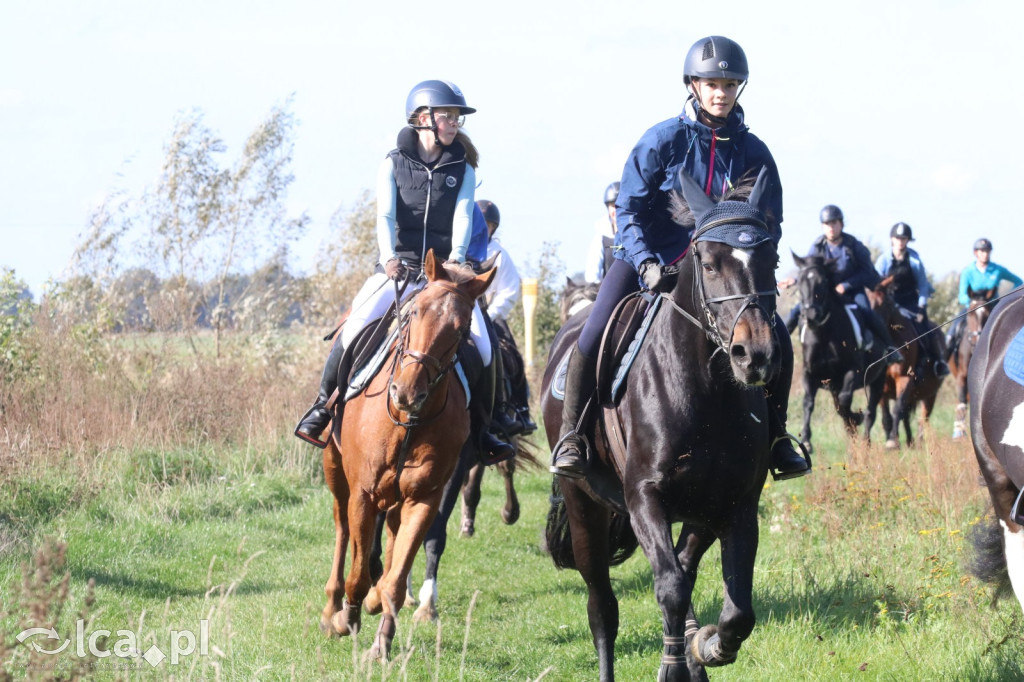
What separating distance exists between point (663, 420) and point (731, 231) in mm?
973

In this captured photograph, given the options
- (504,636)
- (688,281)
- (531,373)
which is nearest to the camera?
(688,281)

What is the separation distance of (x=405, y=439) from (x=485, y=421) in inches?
51.4

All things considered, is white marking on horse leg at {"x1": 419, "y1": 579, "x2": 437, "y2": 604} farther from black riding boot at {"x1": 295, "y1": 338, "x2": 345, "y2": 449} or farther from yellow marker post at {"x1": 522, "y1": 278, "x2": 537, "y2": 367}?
yellow marker post at {"x1": 522, "y1": 278, "x2": 537, "y2": 367}

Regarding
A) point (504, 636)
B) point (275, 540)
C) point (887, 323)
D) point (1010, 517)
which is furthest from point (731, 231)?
point (887, 323)

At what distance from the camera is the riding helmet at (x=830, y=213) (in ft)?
53.5

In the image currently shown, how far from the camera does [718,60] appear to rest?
570cm

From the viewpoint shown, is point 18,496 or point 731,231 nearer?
point 731,231

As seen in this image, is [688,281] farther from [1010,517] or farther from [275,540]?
[275,540]

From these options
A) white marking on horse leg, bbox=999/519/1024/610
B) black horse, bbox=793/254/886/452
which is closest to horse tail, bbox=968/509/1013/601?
white marking on horse leg, bbox=999/519/1024/610

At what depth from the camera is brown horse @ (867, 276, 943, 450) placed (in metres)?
17.2

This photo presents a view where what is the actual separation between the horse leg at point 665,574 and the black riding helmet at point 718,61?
6.69ft

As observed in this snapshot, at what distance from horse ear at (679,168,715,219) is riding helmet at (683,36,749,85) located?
672 millimetres

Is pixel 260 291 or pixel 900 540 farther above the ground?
pixel 260 291

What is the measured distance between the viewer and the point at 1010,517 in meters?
6.01
